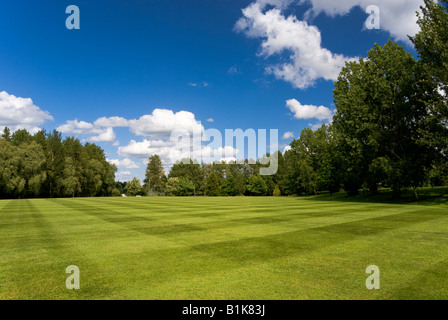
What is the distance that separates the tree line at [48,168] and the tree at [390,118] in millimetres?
82104

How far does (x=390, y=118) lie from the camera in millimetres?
38000

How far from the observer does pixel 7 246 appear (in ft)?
35.3

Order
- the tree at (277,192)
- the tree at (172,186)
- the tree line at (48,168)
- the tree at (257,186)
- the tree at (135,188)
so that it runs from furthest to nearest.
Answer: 1. the tree at (135,188)
2. the tree at (172,186)
3. the tree at (257,186)
4. the tree at (277,192)
5. the tree line at (48,168)

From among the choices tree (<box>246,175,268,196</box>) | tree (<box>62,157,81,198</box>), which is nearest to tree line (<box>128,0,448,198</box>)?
tree (<box>246,175,268,196</box>)

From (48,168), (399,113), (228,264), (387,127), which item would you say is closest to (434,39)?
(399,113)

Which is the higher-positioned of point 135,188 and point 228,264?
point 228,264

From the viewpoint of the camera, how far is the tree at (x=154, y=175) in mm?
137938

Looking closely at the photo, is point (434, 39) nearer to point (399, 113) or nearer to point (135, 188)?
point (399, 113)

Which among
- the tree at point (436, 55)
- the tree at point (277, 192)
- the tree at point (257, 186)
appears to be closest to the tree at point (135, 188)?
the tree at point (257, 186)

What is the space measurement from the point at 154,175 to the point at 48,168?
5658 centimetres

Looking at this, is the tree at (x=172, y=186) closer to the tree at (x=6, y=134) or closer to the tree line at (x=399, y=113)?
the tree at (x=6, y=134)

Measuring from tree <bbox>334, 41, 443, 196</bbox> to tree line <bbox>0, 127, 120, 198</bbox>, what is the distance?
82.1m

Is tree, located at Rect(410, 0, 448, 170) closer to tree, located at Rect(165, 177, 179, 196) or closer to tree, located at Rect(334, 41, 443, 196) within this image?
tree, located at Rect(334, 41, 443, 196)

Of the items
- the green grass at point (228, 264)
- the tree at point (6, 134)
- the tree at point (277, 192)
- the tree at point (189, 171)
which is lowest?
the tree at point (277, 192)
